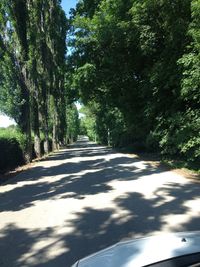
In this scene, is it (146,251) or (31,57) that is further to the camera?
(31,57)

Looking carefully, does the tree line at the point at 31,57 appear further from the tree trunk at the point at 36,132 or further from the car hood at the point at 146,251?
the car hood at the point at 146,251

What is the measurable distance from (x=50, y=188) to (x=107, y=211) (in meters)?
5.11

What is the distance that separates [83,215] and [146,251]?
22.2 ft

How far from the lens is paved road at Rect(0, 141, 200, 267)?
7066 millimetres

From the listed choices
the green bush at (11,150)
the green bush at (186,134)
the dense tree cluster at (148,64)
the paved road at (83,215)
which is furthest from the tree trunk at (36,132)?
the paved road at (83,215)

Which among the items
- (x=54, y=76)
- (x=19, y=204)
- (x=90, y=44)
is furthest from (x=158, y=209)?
(x=54, y=76)

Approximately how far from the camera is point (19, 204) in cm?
1166

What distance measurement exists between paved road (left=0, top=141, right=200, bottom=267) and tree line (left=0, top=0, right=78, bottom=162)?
15.1 meters

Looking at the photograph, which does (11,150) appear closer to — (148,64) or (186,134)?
(148,64)

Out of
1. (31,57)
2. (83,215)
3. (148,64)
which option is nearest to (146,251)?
(83,215)

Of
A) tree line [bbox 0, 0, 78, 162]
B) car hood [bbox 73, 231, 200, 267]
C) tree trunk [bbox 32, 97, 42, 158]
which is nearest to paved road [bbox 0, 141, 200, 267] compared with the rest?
car hood [bbox 73, 231, 200, 267]

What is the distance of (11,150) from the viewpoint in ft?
81.7

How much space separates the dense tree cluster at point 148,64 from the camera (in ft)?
56.6

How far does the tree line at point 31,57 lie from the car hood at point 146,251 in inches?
1011
